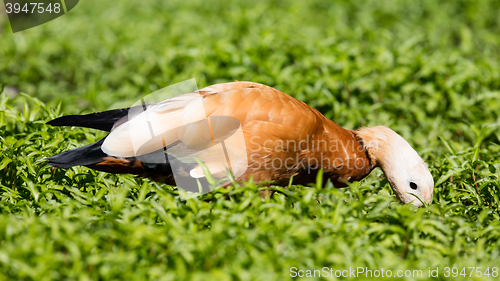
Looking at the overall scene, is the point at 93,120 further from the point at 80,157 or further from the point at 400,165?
the point at 400,165

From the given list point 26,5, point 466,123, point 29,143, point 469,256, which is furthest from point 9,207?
point 26,5

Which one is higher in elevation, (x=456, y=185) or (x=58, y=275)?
(x=58, y=275)

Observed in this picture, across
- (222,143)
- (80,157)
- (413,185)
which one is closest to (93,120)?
→ (80,157)

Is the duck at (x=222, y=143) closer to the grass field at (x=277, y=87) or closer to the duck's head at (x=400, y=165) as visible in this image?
the duck's head at (x=400, y=165)

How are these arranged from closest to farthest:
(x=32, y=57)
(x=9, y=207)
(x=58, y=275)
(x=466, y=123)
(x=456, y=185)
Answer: (x=58, y=275) < (x=9, y=207) < (x=456, y=185) < (x=466, y=123) < (x=32, y=57)

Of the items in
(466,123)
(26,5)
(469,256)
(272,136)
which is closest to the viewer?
(469,256)

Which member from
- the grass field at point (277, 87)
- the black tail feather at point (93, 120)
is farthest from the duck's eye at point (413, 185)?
the black tail feather at point (93, 120)

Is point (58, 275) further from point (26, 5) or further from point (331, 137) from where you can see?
point (26, 5)
